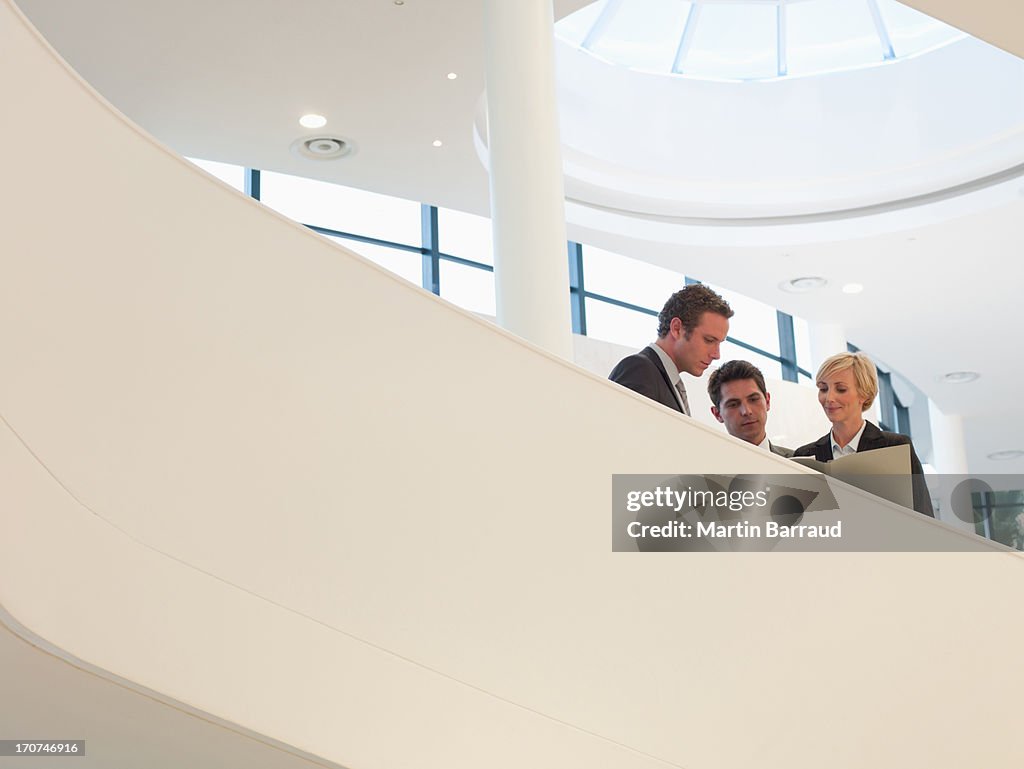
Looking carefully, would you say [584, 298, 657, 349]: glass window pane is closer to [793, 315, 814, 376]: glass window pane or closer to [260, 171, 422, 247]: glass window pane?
[260, 171, 422, 247]: glass window pane

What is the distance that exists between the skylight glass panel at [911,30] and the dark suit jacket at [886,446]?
7.65 metres

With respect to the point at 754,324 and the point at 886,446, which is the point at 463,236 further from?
the point at 886,446

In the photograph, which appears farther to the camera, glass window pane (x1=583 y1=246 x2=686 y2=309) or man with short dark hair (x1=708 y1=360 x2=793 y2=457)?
glass window pane (x1=583 y1=246 x2=686 y2=309)

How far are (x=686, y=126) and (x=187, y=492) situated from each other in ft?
29.8

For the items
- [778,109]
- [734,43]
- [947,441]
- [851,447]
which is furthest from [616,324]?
[851,447]

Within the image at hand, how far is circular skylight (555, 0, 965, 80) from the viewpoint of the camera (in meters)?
11.1

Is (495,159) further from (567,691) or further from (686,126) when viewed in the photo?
(686,126)

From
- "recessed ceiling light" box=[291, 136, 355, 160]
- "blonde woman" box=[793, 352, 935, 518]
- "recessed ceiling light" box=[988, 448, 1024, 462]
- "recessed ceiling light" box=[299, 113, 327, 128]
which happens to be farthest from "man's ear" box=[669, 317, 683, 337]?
"recessed ceiling light" box=[988, 448, 1024, 462]

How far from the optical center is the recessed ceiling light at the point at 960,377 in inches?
618

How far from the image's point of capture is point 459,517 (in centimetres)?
362

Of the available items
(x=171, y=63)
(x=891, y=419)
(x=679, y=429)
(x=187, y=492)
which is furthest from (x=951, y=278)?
(x=187, y=492)

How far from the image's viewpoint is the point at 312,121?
8844 millimetres

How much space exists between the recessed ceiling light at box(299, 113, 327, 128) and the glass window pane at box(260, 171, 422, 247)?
256 cm

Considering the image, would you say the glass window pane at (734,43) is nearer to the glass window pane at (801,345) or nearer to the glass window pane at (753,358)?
the glass window pane at (753,358)
